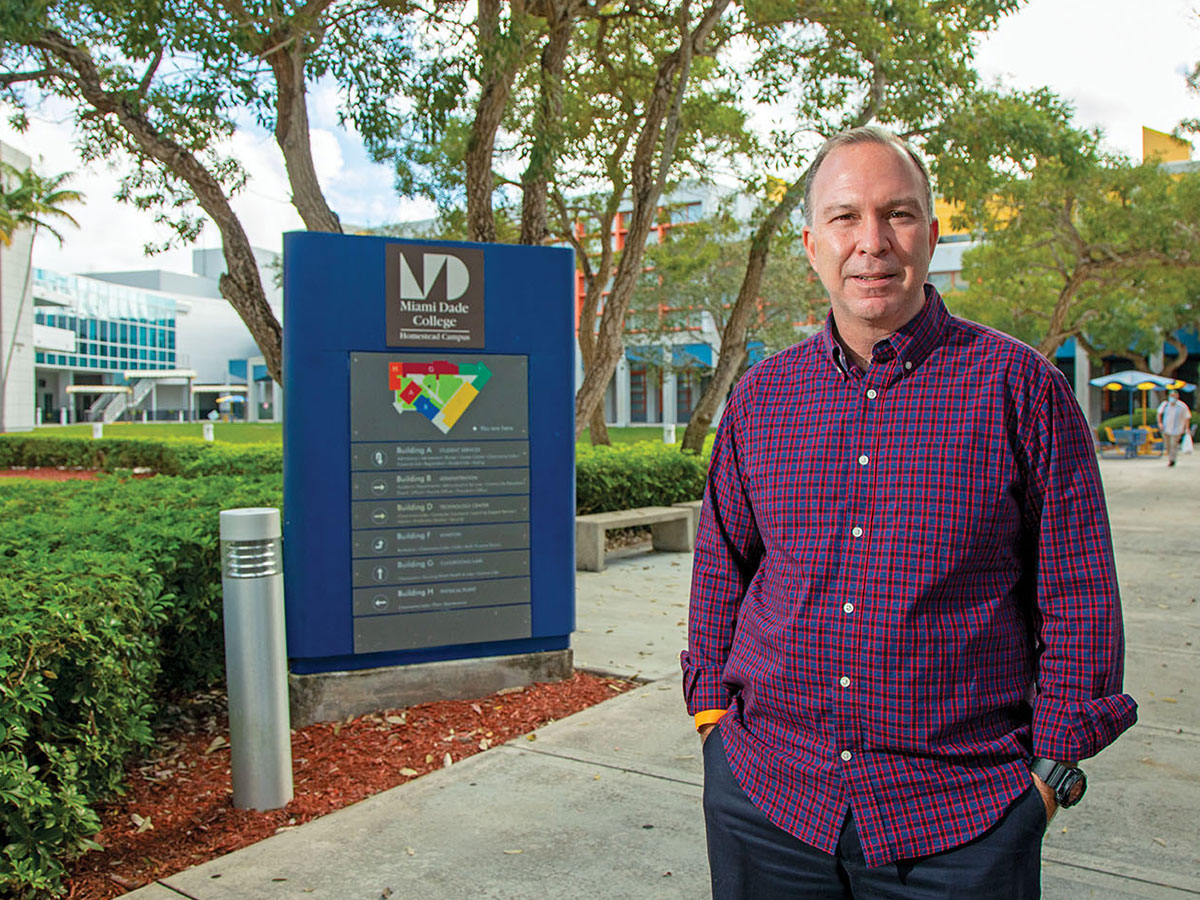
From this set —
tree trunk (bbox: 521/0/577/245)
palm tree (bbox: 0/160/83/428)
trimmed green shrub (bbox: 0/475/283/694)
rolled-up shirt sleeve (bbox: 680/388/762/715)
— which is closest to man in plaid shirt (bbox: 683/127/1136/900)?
rolled-up shirt sleeve (bbox: 680/388/762/715)

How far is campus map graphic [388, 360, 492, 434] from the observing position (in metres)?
5.20

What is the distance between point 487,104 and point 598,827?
676cm

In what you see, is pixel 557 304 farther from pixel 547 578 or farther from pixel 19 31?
pixel 19 31

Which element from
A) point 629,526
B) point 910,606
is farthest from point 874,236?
point 629,526

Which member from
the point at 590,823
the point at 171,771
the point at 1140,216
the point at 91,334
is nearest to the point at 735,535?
the point at 590,823

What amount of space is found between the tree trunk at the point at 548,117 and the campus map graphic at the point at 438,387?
4.29 metres

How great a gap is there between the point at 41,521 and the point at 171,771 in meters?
2.02

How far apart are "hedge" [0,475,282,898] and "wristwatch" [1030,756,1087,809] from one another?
2713mm

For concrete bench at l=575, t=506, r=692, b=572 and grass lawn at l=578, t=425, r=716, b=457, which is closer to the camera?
concrete bench at l=575, t=506, r=692, b=572

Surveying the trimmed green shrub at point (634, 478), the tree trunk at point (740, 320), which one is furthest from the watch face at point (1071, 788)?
the tree trunk at point (740, 320)

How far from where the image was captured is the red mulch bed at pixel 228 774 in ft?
11.9

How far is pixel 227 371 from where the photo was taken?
99688 millimetres

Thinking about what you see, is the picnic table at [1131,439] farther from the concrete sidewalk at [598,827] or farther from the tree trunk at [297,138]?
the tree trunk at [297,138]

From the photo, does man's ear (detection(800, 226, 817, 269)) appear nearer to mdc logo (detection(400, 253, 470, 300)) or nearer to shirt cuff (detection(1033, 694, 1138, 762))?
shirt cuff (detection(1033, 694, 1138, 762))
